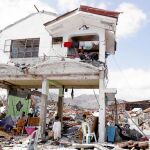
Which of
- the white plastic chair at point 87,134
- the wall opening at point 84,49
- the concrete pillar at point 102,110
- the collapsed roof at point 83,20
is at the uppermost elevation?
the collapsed roof at point 83,20

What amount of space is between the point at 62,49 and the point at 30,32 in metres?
4.04

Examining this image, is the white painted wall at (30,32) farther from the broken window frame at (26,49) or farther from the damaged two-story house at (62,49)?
the broken window frame at (26,49)

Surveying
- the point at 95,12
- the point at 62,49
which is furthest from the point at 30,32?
the point at 95,12

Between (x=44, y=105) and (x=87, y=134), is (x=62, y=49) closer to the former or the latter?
(x=44, y=105)

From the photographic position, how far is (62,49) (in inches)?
837

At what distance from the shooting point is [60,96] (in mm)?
24062

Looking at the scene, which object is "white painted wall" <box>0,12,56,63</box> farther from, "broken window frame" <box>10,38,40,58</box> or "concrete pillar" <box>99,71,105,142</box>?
"concrete pillar" <box>99,71,105,142</box>

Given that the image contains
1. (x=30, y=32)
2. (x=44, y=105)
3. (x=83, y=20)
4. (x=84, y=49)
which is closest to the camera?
(x=44, y=105)

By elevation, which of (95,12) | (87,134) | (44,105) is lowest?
(87,134)

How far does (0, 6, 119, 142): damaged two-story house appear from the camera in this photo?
740 inches

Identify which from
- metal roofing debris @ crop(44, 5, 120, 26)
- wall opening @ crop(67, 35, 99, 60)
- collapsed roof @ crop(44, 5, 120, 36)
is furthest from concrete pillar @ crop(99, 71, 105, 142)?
metal roofing debris @ crop(44, 5, 120, 26)

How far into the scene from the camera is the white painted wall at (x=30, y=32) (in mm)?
22703

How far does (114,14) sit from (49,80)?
6413mm

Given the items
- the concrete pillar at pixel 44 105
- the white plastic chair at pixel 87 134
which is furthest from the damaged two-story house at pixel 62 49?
the white plastic chair at pixel 87 134
